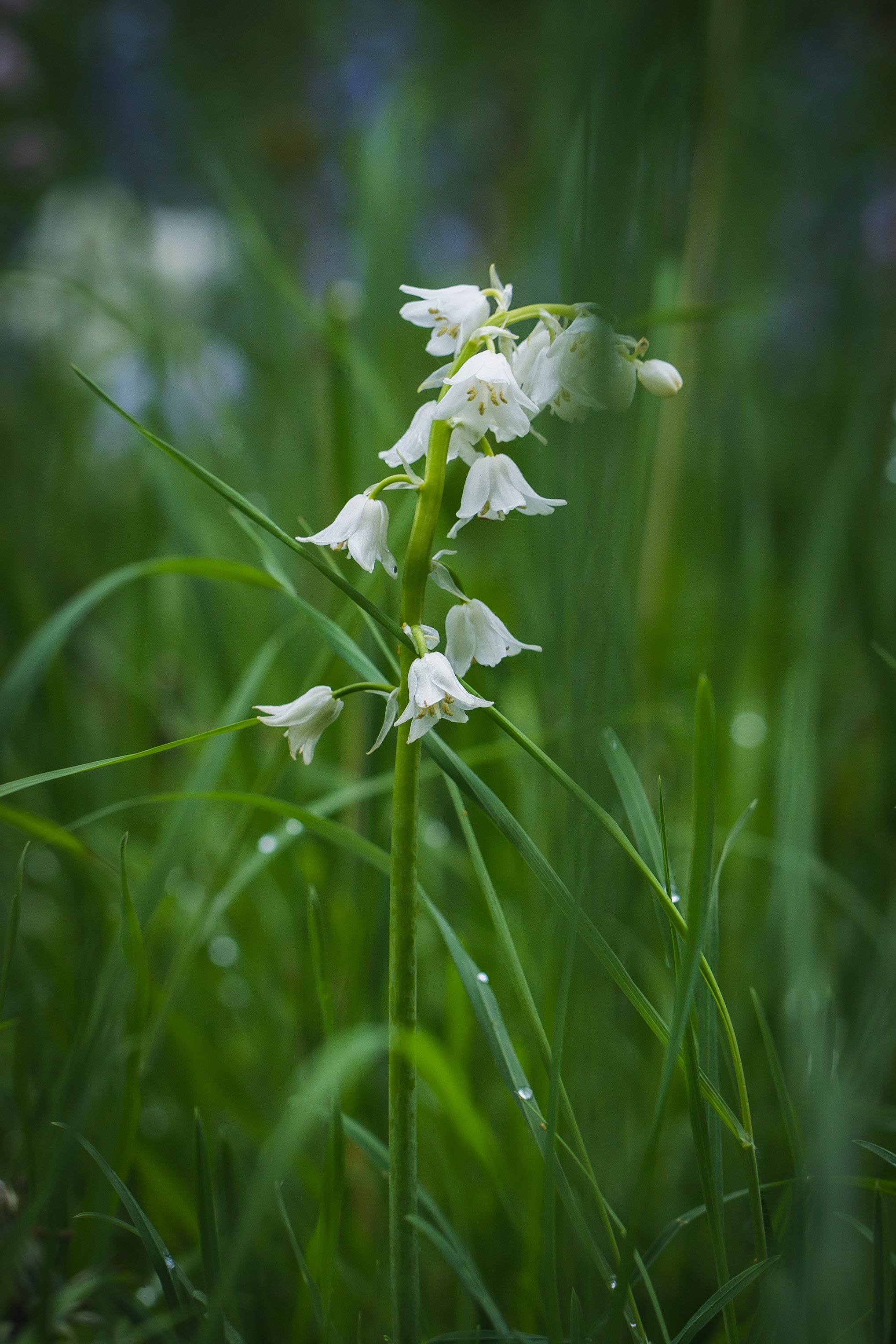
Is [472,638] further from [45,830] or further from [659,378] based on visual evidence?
[45,830]

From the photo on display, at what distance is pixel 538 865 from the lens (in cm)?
60

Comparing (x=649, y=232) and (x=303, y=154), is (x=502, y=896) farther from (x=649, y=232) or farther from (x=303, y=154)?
(x=303, y=154)

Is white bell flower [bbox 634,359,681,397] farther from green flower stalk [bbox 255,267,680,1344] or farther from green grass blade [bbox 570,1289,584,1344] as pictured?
green grass blade [bbox 570,1289,584,1344]

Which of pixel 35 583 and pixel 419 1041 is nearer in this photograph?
pixel 419 1041

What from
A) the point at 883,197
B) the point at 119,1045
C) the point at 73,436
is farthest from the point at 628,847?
the point at 883,197

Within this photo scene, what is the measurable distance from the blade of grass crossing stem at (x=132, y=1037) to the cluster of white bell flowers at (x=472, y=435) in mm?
261

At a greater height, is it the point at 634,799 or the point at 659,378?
the point at 659,378

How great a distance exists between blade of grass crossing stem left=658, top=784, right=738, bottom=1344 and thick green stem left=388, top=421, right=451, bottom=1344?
180 mm

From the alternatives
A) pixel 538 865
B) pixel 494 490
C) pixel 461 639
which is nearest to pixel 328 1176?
pixel 538 865

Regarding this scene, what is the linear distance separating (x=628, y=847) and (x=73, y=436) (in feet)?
7.43

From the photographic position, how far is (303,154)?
345 cm

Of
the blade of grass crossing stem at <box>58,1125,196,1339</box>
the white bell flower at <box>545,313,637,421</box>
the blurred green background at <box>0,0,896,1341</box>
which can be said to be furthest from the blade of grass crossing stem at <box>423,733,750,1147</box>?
the blade of grass crossing stem at <box>58,1125,196,1339</box>

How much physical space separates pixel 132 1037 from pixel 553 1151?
43 centimetres

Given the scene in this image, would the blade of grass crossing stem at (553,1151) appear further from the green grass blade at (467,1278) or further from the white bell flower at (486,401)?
the white bell flower at (486,401)
